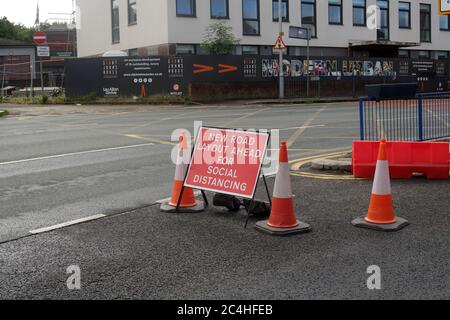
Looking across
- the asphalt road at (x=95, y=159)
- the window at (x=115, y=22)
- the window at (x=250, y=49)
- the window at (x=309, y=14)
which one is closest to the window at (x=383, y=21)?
the window at (x=309, y=14)

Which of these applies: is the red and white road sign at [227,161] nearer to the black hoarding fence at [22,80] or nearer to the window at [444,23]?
the black hoarding fence at [22,80]

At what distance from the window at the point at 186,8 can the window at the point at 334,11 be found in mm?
10172

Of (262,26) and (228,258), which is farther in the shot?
(262,26)

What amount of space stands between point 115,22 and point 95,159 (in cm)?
2908

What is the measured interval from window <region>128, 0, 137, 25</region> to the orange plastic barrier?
1162 inches

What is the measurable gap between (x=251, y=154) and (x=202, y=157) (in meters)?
0.70

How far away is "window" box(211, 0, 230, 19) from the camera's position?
35.0m

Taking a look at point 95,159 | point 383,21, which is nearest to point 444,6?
point 95,159

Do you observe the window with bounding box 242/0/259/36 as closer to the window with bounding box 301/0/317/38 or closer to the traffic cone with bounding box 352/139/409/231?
the window with bounding box 301/0/317/38

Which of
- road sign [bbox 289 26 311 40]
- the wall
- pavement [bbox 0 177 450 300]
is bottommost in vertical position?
pavement [bbox 0 177 450 300]

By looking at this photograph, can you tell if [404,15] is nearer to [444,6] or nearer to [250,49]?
[250,49]

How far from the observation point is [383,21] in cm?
4228

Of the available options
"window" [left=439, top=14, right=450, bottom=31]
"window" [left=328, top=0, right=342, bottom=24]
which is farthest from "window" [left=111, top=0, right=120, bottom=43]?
"window" [left=439, top=14, right=450, bottom=31]

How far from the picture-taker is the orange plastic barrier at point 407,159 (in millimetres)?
8633
